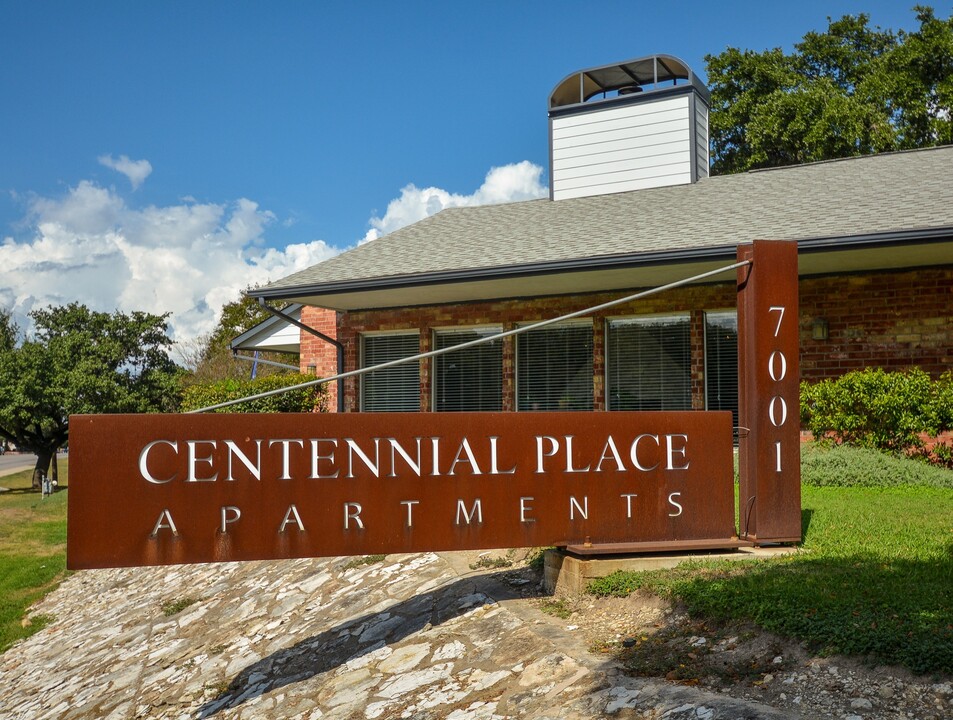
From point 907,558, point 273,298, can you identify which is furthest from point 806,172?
point 907,558

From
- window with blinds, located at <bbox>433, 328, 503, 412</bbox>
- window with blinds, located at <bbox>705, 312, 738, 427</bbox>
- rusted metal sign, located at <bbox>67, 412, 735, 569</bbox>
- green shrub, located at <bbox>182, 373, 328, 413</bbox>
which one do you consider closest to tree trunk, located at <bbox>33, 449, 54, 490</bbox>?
green shrub, located at <bbox>182, 373, 328, 413</bbox>

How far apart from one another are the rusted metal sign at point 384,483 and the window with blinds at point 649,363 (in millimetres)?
6084

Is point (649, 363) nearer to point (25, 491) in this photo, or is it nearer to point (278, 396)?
point (278, 396)

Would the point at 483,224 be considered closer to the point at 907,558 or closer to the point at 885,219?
the point at 885,219

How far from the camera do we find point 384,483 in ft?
19.0

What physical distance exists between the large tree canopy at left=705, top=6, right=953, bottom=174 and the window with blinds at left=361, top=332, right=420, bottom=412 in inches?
590

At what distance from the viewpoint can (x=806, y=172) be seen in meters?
14.3

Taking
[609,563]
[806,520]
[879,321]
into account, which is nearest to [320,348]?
[879,321]

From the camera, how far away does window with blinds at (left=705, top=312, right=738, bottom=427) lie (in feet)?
39.4

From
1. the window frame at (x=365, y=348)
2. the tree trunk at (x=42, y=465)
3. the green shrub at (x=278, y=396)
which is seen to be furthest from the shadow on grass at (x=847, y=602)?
the tree trunk at (x=42, y=465)

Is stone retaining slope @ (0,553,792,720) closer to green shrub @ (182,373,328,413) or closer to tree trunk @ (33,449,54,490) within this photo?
green shrub @ (182,373,328,413)

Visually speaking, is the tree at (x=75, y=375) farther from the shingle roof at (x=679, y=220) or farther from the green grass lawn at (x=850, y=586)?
the green grass lawn at (x=850, y=586)

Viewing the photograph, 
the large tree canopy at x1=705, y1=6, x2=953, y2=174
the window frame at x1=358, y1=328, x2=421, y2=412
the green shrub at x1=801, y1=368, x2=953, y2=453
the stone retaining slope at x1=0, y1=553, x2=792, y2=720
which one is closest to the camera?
the stone retaining slope at x1=0, y1=553, x2=792, y2=720

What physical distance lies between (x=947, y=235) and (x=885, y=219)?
108cm
